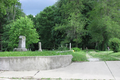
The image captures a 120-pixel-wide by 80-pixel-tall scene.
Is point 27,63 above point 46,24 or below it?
below

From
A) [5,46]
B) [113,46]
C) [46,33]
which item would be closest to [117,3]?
[113,46]

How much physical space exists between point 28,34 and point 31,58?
24.4 metres

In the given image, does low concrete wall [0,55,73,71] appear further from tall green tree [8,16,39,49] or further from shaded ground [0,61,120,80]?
tall green tree [8,16,39,49]

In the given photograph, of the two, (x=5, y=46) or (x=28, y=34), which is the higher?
(x=28, y=34)

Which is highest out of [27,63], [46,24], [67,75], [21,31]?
[46,24]

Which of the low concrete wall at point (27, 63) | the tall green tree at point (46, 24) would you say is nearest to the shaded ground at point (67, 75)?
the low concrete wall at point (27, 63)

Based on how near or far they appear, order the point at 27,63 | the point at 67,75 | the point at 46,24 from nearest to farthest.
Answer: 1. the point at 67,75
2. the point at 27,63
3. the point at 46,24

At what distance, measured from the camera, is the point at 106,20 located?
928 inches

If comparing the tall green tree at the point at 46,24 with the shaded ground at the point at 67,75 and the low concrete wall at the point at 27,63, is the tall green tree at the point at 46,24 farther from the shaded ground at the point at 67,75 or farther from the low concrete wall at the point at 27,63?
the shaded ground at the point at 67,75

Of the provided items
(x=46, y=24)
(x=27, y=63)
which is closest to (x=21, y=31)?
(x=46, y=24)

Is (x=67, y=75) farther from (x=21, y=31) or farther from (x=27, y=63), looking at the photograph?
(x=21, y=31)

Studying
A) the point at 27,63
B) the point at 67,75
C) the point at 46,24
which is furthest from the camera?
the point at 46,24

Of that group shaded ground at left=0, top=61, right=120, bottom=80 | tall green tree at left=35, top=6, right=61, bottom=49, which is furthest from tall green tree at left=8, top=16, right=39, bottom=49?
shaded ground at left=0, top=61, right=120, bottom=80

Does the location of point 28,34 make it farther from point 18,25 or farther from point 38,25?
point 38,25
